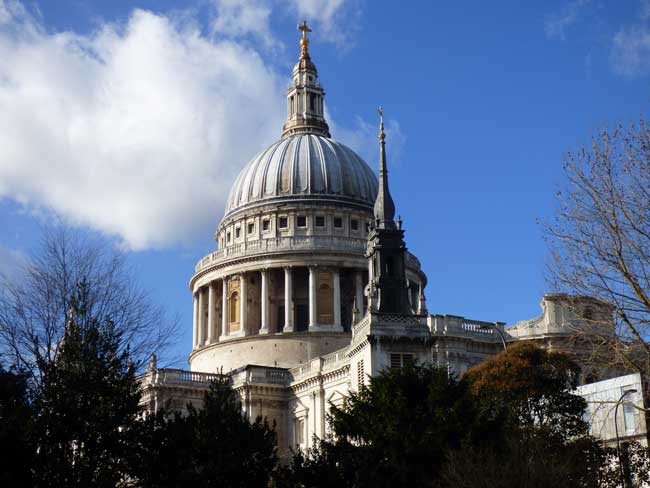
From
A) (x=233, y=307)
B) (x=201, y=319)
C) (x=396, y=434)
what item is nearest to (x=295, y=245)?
(x=233, y=307)

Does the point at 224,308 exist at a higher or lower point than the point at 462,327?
higher

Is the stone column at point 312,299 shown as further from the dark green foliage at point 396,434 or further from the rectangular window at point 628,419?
the dark green foliage at point 396,434

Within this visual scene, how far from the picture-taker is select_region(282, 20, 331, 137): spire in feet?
371

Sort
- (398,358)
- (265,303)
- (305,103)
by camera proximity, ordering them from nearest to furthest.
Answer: (398,358)
(265,303)
(305,103)

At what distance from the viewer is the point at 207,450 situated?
40.7m

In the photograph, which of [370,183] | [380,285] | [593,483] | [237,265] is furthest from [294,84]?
[593,483]

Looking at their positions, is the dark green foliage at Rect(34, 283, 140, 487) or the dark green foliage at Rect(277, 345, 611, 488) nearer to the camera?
the dark green foliage at Rect(34, 283, 140, 487)

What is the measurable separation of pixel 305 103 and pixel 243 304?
1065 inches

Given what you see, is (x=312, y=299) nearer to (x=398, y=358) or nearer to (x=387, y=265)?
(x=387, y=265)

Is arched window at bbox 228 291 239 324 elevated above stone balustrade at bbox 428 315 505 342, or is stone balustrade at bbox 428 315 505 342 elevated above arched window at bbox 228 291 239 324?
arched window at bbox 228 291 239 324

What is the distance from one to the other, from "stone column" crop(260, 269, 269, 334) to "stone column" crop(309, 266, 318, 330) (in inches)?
165

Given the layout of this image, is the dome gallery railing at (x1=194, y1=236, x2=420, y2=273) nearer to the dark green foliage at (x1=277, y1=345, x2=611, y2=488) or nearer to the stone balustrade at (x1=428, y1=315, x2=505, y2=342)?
the stone balustrade at (x1=428, y1=315, x2=505, y2=342)

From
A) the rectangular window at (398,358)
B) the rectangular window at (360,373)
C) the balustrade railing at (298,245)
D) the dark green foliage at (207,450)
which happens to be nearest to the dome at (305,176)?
the balustrade railing at (298,245)

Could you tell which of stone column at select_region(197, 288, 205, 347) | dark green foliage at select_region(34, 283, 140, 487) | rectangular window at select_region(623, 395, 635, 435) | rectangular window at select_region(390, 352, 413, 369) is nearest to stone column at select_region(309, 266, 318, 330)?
stone column at select_region(197, 288, 205, 347)
